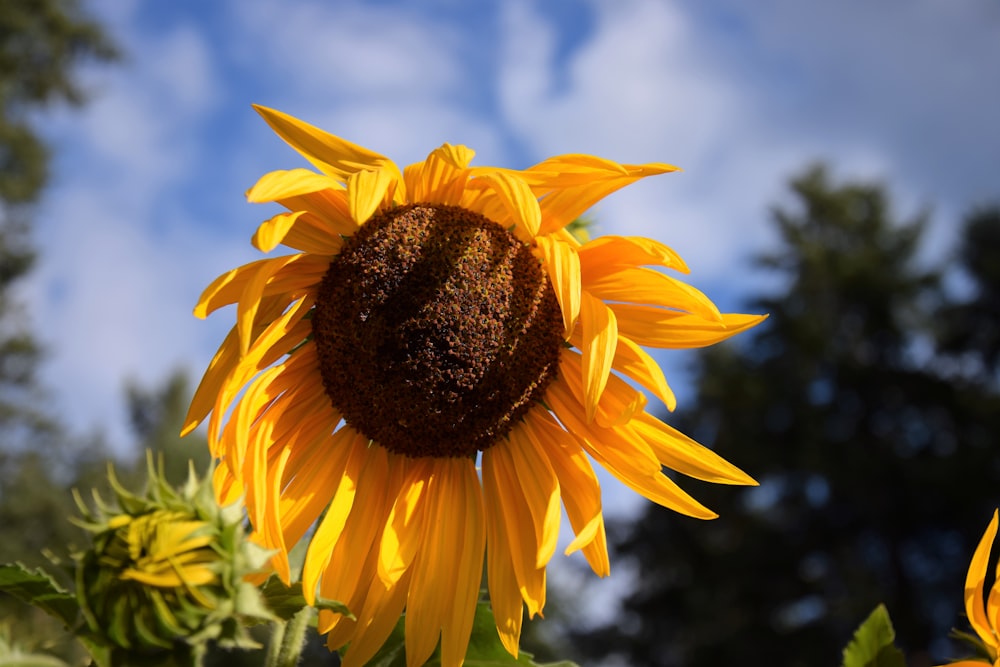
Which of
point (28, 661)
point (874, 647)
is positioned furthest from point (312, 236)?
point (874, 647)

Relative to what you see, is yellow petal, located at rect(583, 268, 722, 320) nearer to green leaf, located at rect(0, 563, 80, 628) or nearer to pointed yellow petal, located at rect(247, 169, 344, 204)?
pointed yellow petal, located at rect(247, 169, 344, 204)

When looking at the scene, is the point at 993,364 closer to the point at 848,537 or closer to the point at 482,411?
the point at 848,537

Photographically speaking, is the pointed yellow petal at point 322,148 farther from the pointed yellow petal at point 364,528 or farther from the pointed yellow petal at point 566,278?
the pointed yellow petal at point 364,528

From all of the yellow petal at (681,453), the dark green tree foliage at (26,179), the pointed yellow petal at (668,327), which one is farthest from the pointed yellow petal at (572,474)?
the dark green tree foliage at (26,179)

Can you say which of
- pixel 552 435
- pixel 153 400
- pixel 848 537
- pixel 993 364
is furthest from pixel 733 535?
pixel 552 435

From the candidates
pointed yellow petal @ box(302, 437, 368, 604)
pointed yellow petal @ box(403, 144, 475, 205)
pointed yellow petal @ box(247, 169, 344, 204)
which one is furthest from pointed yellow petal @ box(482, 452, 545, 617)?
pointed yellow petal @ box(247, 169, 344, 204)

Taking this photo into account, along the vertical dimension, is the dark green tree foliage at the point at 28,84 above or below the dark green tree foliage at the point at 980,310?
above

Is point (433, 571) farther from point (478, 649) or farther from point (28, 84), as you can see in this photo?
point (28, 84)
